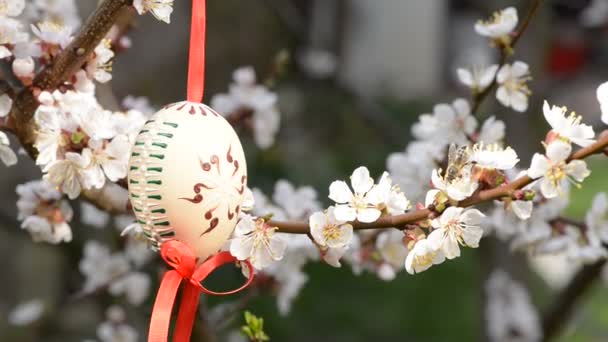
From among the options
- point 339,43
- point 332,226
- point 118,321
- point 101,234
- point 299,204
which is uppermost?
point 332,226

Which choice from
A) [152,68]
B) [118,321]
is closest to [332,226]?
[118,321]

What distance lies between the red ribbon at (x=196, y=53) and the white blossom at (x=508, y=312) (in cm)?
107

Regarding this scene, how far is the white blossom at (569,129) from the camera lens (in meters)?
0.62

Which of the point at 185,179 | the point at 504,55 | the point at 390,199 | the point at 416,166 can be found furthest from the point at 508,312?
the point at 185,179

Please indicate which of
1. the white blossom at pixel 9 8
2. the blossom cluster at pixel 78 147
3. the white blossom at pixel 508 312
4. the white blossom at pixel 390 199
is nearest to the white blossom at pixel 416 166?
the white blossom at pixel 390 199

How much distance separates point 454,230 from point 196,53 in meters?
0.26

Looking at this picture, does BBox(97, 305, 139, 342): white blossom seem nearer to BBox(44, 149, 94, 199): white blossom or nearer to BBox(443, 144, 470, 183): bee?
BBox(44, 149, 94, 199): white blossom

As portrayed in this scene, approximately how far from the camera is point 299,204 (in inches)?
40.0

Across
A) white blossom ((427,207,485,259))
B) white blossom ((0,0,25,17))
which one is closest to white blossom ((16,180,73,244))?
white blossom ((0,0,25,17))

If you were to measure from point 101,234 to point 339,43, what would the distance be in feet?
9.27

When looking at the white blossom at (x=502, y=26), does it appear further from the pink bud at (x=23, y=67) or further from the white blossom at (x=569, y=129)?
the pink bud at (x=23, y=67)

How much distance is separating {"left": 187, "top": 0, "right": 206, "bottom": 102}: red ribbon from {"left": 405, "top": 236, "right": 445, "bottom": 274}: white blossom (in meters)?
0.23

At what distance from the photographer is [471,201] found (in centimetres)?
65

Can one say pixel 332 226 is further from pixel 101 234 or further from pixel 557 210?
pixel 101 234
